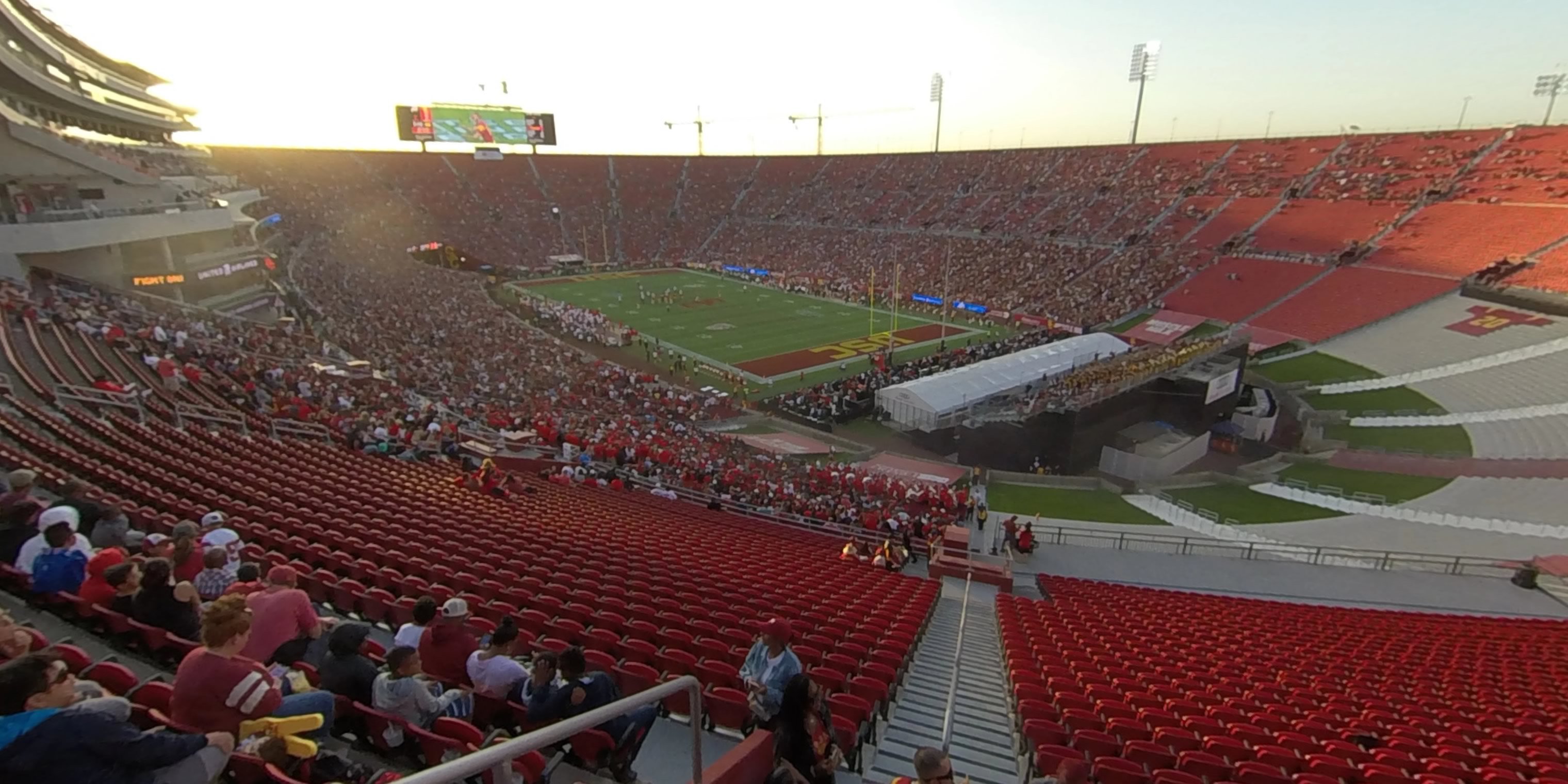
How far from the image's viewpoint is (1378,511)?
2088cm

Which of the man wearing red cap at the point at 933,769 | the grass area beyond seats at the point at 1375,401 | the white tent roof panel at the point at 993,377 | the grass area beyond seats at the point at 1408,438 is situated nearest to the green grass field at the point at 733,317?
the white tent roof panel at the point at 993,377

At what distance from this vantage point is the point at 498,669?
4812mm

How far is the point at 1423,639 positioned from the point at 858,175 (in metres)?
77.9

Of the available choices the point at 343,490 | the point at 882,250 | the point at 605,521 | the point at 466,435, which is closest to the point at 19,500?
the point at 343,490

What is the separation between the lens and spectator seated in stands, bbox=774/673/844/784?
4.38 meters

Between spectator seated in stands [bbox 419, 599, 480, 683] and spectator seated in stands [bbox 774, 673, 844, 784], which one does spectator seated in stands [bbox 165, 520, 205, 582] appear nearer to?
spectator seated in stands [bbox 419, 599, 480, 683]

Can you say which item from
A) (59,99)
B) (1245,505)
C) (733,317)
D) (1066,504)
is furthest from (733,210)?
(1245,505)

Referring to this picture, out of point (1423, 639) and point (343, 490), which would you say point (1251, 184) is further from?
point (343, 490)

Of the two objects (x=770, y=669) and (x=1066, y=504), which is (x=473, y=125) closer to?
(x=1066, y=504)

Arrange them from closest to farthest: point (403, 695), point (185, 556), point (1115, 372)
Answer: point (403, 695)
point (185, 556)
point (1115, 372)

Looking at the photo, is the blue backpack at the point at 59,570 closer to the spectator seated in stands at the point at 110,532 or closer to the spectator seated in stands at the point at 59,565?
the spectator seated in stands at the point at 59,565

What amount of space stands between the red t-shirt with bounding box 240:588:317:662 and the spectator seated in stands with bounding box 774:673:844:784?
10.9 feet

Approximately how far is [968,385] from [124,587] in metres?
25.1

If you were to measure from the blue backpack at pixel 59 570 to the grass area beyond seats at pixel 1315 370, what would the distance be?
39.8 metres
